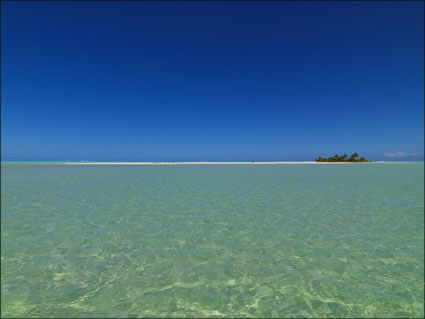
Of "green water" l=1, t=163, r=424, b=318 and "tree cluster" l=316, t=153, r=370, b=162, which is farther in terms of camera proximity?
"tree cluster" l=316, t=153, r=370, b=162

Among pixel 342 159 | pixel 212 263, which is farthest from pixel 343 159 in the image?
pixel 212 263

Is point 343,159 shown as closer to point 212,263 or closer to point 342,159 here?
point 342,159

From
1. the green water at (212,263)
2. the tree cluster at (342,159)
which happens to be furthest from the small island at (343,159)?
the green water at (212,263)

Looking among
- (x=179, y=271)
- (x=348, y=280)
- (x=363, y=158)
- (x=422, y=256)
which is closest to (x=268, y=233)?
(x=348, y=280)

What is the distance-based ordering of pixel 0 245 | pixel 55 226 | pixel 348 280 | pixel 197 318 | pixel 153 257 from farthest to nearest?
Result: pixel 55 226 < pixel 0 245 < pixel 153 257 < pixel 348 280 < pixel 197 318

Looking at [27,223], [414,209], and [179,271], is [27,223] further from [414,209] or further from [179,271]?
[414,209]

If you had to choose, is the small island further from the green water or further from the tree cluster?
the green water

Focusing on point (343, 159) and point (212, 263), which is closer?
point (212, 263)

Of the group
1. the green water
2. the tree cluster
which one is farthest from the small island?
the green water

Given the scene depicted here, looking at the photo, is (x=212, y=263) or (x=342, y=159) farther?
(x=342, y=159)

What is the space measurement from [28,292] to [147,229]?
4.28 m

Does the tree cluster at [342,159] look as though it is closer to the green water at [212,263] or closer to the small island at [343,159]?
the small island at [343,159]

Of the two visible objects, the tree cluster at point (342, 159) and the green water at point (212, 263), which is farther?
the tree cluster at point (342, 159)

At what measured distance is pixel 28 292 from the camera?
500 centimetres
